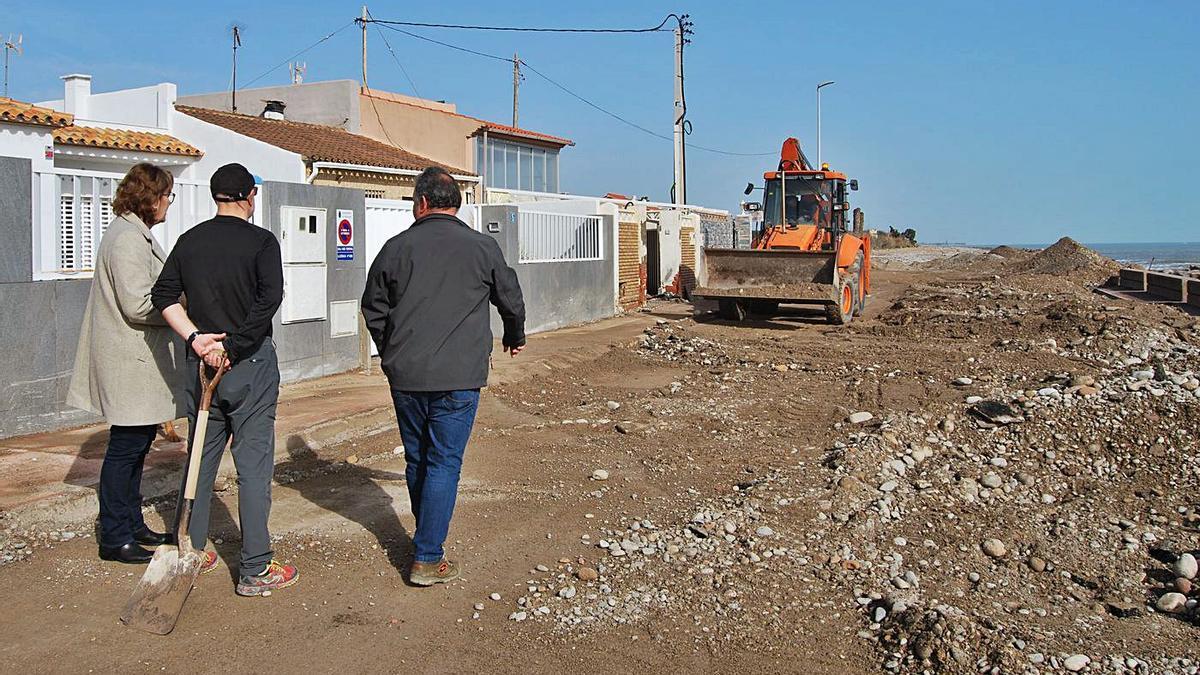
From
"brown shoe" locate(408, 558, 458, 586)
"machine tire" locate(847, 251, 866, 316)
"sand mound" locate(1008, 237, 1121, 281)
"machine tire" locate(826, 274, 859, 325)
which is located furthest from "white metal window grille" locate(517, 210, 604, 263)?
"sand mound" locate(1008, 237, 1121, 281)

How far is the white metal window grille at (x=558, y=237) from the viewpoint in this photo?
15463 millimetres

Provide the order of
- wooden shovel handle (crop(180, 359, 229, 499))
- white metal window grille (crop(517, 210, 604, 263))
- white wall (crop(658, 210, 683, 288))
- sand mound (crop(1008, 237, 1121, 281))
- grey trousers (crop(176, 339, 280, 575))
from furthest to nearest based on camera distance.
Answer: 1. sand mound (crop(1008, 237, 1121, 281))
2. white wall (crop(658, 210, 683, 288))
3. white metal window grille (crop(517, 210, 604, 263))
4. grey trousers (crop(176, 339, 280, 575))
5. wooden shovel handle (crop(180, 359, 229, 499))

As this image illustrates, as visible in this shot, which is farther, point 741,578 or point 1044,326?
point 1044,326

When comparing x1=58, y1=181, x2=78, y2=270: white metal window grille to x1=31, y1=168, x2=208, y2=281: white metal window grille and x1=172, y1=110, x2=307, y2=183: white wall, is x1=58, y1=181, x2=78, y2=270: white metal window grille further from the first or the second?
x1=172, y1=110, x2=307, y2=183: white wall

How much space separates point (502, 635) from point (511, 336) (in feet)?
4.63

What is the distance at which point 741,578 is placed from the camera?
4.99 metres

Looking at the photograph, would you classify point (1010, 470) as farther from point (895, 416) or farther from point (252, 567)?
point (252, 567)

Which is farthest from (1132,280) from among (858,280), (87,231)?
(87,231)

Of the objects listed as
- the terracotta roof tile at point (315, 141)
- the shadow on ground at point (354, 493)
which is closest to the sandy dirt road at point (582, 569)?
the shadow on ground at point (354, 493)

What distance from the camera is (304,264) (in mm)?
10055

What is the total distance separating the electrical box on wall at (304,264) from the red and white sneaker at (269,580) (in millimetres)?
5374

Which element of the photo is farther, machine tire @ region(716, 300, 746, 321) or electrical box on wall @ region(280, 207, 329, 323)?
machine tire @ region(716, 300, 746, 321)

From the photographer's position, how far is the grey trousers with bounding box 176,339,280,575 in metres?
4.47

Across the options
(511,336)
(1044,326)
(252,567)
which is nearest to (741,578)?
(511,336)
